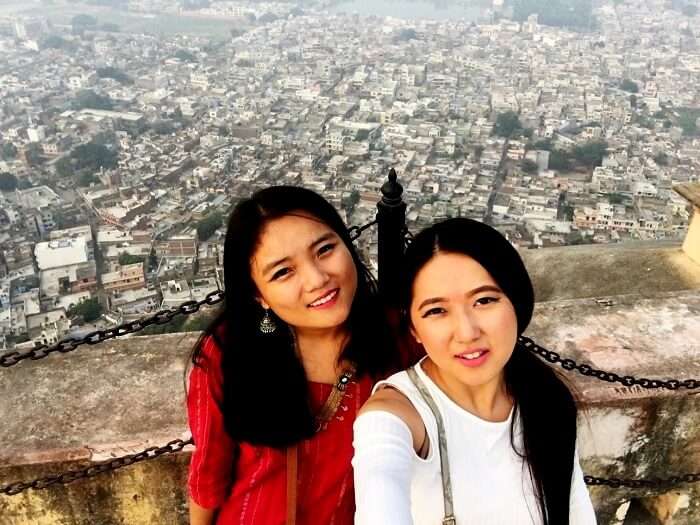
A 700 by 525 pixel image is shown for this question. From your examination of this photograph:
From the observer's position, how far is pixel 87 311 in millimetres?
12820

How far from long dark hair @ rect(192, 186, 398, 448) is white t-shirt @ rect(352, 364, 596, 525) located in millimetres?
205

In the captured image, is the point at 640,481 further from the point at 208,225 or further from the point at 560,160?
the point at 560,160

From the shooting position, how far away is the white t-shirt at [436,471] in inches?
35.4

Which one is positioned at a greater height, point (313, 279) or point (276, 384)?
point (313, 279)

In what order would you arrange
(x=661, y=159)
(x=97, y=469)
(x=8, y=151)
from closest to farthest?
(x=97, y=469)
(x=661, y=159)
(x=8, y=151)

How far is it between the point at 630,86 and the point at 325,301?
35.0 m

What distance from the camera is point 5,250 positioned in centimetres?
1623

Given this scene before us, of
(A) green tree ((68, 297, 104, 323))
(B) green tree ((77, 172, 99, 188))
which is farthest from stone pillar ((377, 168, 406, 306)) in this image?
(B) green tree ((77, 172, 99, 188))

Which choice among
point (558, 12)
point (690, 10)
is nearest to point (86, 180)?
point (558, 12)

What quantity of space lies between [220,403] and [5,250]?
56.7ft

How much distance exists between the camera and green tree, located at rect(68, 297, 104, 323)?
12.7m

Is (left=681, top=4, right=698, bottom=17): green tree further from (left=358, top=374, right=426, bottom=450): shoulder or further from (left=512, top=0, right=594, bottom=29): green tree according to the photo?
(left=358, top=374, right=426, bottom=450): shoulder

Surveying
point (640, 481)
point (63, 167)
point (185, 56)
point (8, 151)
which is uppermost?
point (640, 481)

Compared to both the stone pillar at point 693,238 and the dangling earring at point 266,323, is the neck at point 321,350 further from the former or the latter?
the stone pillar at point 693,238
